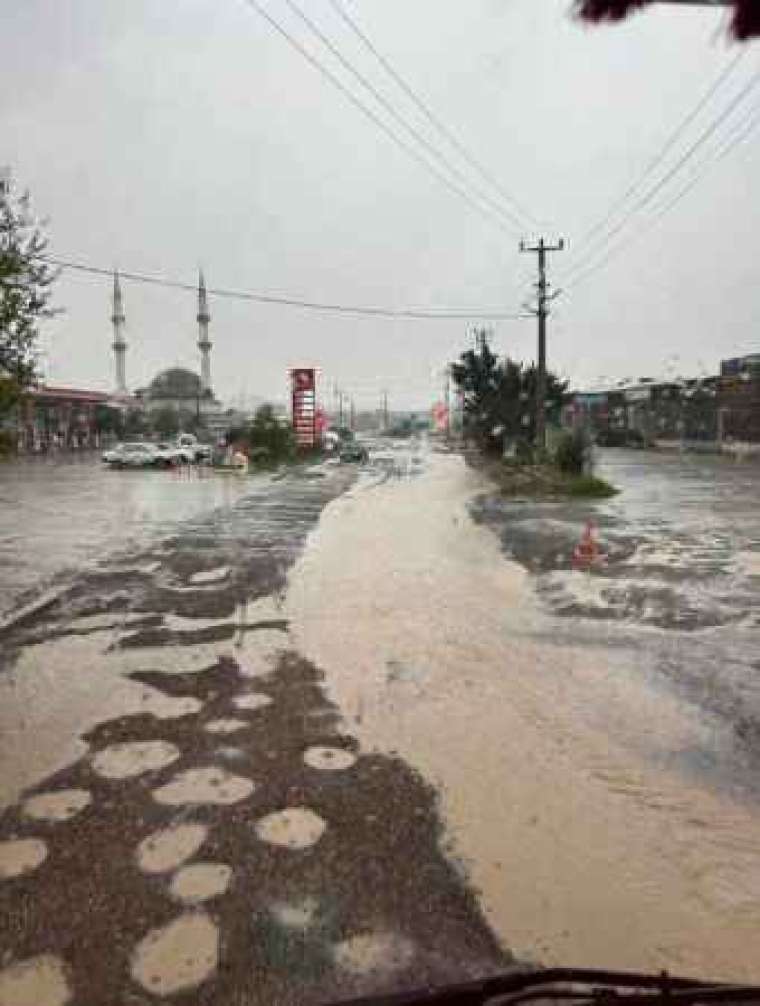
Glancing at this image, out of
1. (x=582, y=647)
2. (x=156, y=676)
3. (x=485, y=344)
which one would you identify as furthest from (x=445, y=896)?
(x=485, y=344)

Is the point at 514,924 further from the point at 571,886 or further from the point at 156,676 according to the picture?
the point at 156,676

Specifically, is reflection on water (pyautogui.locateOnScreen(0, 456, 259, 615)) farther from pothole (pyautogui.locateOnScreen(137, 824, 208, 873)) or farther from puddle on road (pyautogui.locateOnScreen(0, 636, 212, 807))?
pothole (pyautogui.locateOnScreen(137, 824, 208, 873))

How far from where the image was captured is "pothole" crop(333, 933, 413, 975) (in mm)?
3195

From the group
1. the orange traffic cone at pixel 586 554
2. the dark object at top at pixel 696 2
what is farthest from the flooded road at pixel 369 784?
the dark object at top at pixel 696 2

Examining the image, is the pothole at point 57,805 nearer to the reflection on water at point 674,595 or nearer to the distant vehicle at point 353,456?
the reflection on water at point 674,595

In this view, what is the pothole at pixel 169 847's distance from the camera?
3941 mm

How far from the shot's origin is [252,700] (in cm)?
644

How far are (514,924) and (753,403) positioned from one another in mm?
51815

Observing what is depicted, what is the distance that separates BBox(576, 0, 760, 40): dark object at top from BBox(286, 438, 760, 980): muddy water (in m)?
3.28

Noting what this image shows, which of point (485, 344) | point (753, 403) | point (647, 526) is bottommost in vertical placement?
point (647, 526)

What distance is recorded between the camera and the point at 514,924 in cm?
348

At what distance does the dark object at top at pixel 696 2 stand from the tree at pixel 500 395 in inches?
1367

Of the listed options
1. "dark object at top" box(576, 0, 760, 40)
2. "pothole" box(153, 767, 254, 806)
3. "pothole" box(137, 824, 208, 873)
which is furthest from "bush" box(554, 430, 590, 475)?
"dark object at top" box(576, 0, 760, 40)

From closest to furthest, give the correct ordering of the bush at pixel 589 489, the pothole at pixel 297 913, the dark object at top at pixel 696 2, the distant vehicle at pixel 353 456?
1. the dark object at top at pixel 696 2
2. the pothole at pixel 297 913
3. the bush at pixel 589 489
4. the distant vehicle at pixel 353 456
